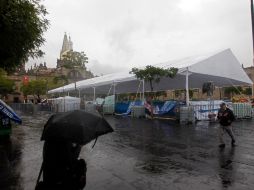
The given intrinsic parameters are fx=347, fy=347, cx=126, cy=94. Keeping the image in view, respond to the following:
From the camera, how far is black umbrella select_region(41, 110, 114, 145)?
13.1 ft

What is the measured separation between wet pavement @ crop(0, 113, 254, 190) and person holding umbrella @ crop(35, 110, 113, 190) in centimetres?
254

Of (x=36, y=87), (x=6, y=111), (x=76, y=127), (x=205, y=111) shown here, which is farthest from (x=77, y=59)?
(x=76, y=127)

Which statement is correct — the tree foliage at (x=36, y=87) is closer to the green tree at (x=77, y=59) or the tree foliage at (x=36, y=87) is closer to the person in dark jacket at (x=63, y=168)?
the green tree at (x=77, y=59)

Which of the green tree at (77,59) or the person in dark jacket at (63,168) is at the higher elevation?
the green tree at (77,59)

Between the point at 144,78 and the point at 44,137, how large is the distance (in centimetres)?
2070

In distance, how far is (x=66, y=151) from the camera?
4047mm

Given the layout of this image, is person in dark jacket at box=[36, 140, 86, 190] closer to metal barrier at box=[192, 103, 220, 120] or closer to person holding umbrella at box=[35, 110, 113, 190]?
person holding umbrella at box=[35, 110, 113, 190]

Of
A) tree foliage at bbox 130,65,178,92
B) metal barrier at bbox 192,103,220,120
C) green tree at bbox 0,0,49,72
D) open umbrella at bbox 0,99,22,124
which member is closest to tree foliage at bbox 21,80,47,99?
tree foliage at bbox 130,65,178,92

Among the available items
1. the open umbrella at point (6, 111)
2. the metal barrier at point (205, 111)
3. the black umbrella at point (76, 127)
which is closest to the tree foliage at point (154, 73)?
the metal barrier at point (205, 111)

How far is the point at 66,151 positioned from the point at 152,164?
4.87 meters

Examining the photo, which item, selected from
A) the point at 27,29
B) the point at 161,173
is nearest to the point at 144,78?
the point at 27,29

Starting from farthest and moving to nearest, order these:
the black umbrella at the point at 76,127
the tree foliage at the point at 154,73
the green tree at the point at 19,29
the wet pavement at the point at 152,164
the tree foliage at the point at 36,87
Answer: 1. the tree foliage at the point at 36,87
2. the tree foliage at the point at 154,73
3. the green tree at the point at 19,29
4. the wet pavement at the point at 152,164
5. the black umbrella at the point at 76,127

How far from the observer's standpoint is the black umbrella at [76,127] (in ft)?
13.1

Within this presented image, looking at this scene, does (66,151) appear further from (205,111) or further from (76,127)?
(205,111)
